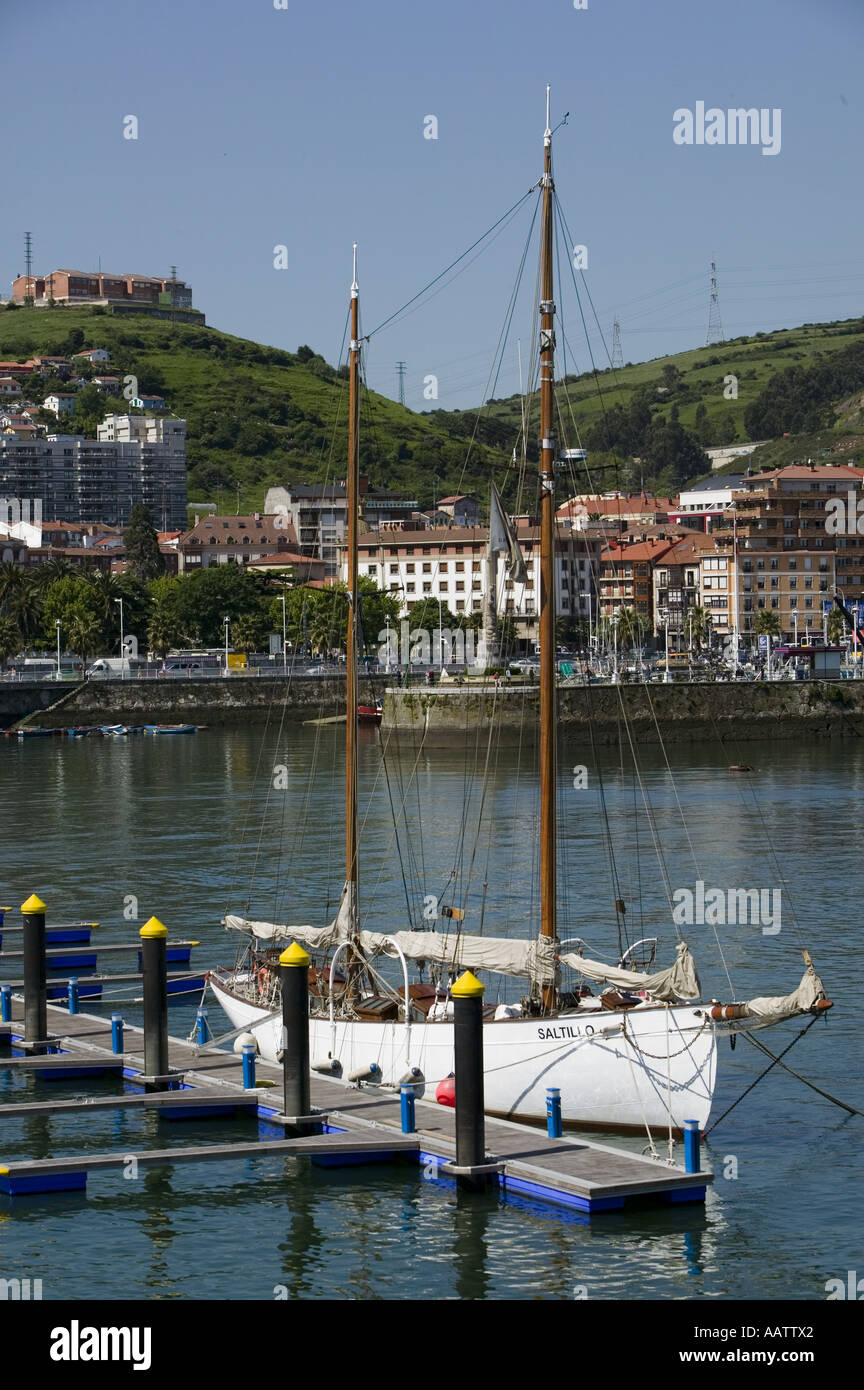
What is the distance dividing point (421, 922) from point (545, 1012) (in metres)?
17.0

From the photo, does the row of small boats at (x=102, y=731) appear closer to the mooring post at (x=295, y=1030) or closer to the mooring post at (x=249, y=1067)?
the mooring post at (x=249, y=1067)

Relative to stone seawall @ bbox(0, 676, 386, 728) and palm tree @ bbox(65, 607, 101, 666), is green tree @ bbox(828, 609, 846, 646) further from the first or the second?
palm tree @ bbox(65, 607, 101, 666)

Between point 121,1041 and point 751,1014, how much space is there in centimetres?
1058

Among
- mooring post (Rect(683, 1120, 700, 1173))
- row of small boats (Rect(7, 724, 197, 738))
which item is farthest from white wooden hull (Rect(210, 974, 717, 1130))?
row of small boats (Rect(7, 724, 197, 738))

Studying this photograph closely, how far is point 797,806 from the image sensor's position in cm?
6981

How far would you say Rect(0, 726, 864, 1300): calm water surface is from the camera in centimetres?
2184

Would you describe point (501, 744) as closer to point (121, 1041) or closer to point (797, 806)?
point (797, 806)

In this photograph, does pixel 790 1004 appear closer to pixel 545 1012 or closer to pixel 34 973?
pixel 545 1012

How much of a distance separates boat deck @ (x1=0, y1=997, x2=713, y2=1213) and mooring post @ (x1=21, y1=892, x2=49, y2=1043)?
1.37 meters

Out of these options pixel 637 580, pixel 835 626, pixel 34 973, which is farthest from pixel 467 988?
pixel 637 580

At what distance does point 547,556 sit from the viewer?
2791 cm

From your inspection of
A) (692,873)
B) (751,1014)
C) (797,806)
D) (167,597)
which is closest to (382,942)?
(751,1014)

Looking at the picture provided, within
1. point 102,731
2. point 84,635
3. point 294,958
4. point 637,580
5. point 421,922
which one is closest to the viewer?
point 294,958

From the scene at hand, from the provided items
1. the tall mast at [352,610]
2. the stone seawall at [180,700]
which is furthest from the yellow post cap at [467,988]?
the stone seawall at [180,700]
